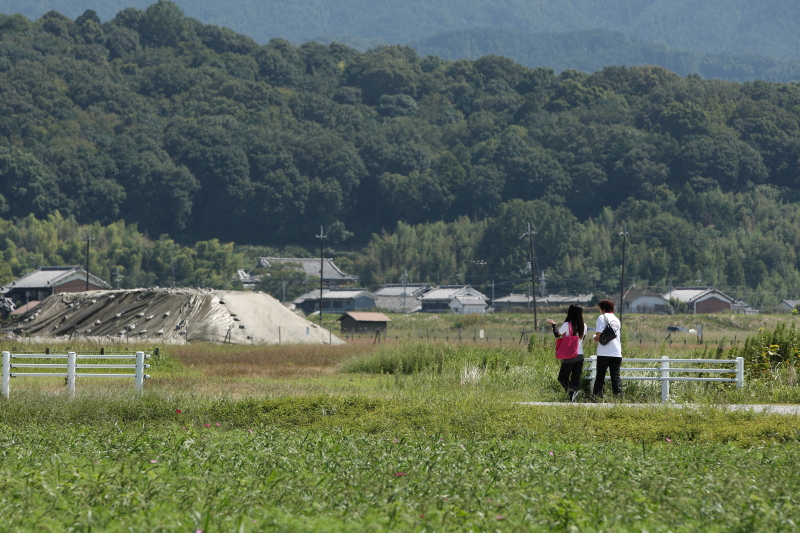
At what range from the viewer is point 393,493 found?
8.21 metres

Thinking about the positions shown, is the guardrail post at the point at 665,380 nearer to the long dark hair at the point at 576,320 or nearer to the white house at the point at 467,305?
the long dark hair at the point at 576,320

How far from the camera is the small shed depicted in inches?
2778

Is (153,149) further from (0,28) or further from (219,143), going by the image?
(0,28)

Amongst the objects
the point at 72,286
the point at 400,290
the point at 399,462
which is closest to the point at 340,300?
the point at 400,290

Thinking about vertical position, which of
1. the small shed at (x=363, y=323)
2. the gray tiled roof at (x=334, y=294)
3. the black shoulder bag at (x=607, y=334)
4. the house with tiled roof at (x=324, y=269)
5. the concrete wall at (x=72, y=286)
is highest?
the house with tiled roof at (x=324, y=269)

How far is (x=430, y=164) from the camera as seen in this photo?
157 m

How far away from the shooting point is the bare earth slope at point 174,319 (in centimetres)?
4153

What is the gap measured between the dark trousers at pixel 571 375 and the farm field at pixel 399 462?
367 millimetres

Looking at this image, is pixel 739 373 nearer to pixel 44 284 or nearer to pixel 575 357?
pixel 575 357

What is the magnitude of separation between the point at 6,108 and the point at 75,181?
20.3 metres

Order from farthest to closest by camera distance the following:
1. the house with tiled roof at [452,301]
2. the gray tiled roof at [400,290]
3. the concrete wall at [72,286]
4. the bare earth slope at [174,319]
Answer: the gray tiled roof at [400,290] < the house with tiled roof at [452,301] < the concrete wall at [72,286] < the bare earth slope at [174,319]

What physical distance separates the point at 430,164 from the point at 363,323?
86.8 meters

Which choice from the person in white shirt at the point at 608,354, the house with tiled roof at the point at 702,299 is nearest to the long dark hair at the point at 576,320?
the person in white shirt at the point at 608,354

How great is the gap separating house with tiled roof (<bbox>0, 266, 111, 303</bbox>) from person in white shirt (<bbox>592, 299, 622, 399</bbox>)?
79571mm
